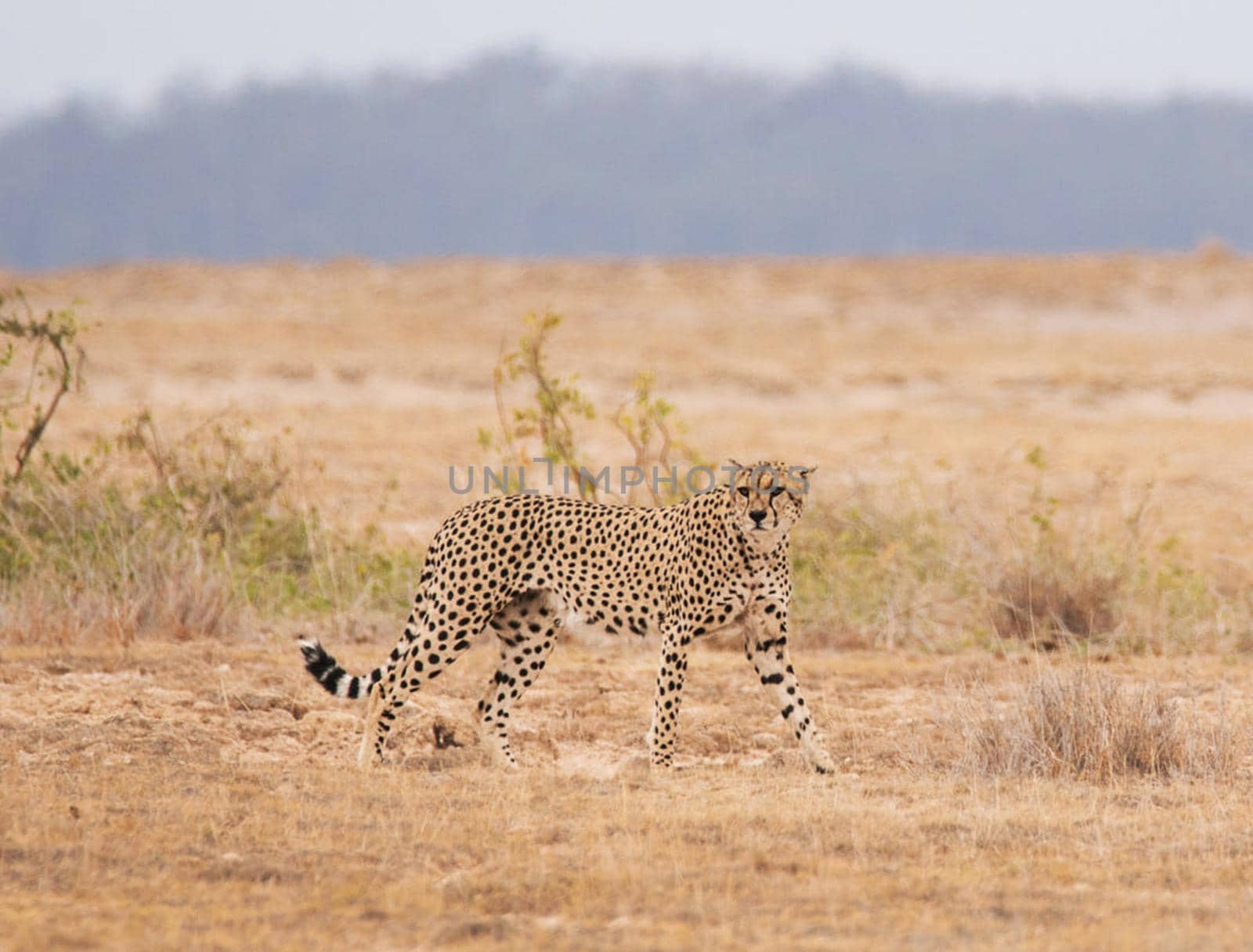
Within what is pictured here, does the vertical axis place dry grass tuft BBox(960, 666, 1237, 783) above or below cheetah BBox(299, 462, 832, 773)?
below

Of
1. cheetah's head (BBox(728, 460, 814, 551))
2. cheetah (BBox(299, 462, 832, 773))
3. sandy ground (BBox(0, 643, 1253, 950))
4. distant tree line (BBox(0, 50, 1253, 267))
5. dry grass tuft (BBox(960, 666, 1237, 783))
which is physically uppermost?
distant tree line (BBox(0, 50, 1253, 267))

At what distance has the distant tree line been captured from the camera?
480ft

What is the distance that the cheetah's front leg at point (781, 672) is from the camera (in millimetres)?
6895

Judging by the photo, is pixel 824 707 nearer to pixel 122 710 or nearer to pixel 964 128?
pixel 122 710

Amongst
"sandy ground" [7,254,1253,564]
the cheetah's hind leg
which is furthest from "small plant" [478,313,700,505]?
the cheetah's hind leg

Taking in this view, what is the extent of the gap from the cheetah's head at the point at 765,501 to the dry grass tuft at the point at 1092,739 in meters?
1.08

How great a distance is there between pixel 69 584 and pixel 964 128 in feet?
572

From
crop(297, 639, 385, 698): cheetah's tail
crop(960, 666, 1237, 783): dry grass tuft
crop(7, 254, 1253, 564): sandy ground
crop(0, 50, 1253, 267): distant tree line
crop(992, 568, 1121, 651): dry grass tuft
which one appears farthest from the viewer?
crop(0, 50, 1253, 267): distant tree line

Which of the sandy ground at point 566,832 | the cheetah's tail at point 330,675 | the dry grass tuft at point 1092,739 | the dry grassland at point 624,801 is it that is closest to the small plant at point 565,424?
the dry grassland at point 624,801

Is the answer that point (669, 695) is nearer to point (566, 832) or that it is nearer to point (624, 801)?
point (624, 801)

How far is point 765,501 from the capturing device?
6.68 meters

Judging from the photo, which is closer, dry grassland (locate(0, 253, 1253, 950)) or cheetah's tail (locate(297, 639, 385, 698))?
dry grassland (locate(0, 253, 1253, 950))

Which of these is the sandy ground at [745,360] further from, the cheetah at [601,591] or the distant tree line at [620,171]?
the distant tree line at [620,171]

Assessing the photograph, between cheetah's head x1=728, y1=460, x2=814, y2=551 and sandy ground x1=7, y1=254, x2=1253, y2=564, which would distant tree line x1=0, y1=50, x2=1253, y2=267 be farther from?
cheetah's head x1=728, y1=460, x2=814, y2=551
